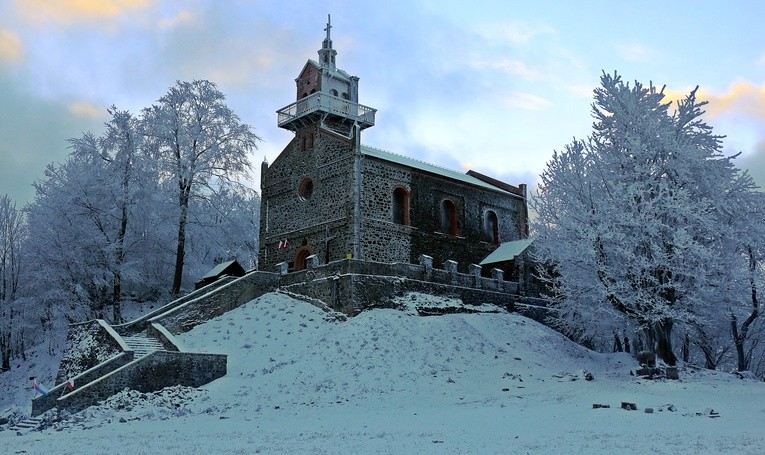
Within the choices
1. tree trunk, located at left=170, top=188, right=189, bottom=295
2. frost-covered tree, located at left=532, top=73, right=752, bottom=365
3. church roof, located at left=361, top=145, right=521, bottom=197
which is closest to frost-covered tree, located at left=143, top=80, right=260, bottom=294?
tree trunk, located at left=170, top=188, right=189, bottom=295

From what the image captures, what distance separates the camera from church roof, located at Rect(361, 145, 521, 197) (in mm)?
33094

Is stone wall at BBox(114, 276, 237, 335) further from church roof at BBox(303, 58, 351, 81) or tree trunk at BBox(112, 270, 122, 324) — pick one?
church roof at BBox(303, 58, 351, 81)

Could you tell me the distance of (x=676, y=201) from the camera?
2175 cm

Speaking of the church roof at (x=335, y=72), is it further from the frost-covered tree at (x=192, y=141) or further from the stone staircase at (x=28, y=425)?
the stone staircase at (x=28, y=425)

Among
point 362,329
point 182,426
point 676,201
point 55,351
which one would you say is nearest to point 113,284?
point 55,351

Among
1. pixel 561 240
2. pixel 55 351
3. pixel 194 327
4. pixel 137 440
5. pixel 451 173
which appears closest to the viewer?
pixel 137 440

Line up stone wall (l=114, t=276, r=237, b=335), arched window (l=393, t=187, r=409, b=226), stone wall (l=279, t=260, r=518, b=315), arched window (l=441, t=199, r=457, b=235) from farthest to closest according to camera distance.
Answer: arched window (l=441, t=199, r=457, b=235) < arched window (l=393, t=187, r=409, b=226) < stone wall (l=279, t=260, r=518, b=315) < stone wall (l=114, t=276, r=237, b=335)

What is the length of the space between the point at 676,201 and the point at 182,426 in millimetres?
16124

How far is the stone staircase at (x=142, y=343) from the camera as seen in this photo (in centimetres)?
2355

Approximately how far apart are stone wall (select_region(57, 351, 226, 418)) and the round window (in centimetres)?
1190

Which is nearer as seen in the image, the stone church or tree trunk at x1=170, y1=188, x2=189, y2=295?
the stone church

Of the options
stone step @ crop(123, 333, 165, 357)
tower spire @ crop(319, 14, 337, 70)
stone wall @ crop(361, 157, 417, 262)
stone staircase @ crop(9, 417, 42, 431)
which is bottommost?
stone staircase @ crop(9, 417, 42, 431)

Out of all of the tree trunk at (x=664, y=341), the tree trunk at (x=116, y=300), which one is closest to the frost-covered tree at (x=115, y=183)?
the tree trunk at (x=116, y=300)

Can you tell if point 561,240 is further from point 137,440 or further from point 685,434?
point 137,440
